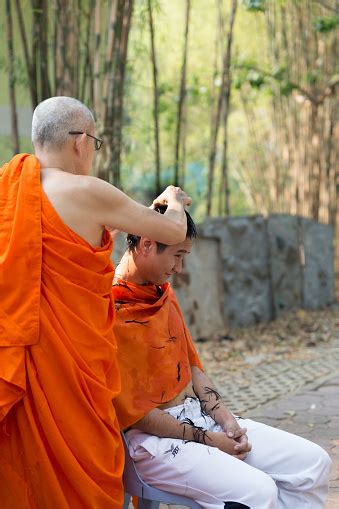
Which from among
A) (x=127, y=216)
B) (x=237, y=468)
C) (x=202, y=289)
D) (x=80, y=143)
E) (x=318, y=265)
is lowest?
(x=318, y=265)

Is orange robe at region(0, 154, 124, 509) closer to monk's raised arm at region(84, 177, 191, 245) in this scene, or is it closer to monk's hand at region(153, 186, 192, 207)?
monk's raised arm at region(84, 177, 191, 245)

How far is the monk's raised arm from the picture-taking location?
2.27 m

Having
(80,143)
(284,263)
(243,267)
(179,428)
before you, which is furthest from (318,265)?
(80,143)

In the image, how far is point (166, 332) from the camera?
98.4 inches

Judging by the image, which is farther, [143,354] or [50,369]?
[143,354]

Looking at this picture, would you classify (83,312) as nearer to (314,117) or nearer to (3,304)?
(3,304)

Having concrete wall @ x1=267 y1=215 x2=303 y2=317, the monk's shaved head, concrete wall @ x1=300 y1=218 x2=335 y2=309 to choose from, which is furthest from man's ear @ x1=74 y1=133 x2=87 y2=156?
concrete wall @ x1=300 y1=218 x2=335 y2=309

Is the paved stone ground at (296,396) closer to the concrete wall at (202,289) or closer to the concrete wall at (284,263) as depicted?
the concrete wall at (202,289)

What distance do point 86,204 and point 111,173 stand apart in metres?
3.44

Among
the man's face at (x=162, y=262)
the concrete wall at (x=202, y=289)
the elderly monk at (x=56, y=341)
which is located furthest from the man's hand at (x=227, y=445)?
the concrete wall at (x=202, y=289)

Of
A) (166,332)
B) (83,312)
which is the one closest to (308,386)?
(166,332)

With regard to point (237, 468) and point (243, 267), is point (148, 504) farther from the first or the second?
point (243, 267)

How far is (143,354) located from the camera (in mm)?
2424

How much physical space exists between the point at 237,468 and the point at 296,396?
283cm
